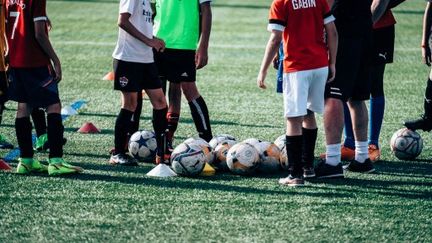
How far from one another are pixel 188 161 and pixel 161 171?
0.29 metres

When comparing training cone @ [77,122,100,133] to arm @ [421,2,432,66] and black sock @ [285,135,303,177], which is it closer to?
black sock @ [285,135,303,177]

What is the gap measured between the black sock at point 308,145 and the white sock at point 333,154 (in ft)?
0.59

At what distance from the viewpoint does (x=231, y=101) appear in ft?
47.0

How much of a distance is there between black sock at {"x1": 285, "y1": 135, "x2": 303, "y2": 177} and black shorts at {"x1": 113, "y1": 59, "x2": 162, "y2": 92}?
1.63 m

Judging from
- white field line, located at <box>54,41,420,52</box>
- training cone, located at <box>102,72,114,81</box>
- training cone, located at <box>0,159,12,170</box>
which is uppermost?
training cone, located at <box>0,159,12,170</box>

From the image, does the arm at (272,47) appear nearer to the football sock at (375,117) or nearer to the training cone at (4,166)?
the football sock at (375,117)

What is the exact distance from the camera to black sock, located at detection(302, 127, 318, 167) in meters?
9.32

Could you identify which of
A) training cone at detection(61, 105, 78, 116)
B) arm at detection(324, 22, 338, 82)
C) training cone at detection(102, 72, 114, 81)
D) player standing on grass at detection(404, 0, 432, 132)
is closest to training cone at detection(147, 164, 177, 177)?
arm at detection(324, 22, 338, 82)

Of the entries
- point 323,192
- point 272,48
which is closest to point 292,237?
point 323,192

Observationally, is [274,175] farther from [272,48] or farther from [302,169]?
[272,48]

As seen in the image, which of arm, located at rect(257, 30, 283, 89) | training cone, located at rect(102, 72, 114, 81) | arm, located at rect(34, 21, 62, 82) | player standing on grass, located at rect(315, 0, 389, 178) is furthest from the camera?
training cone, located at rect(102, 72, 114, 81)

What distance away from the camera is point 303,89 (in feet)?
29.3

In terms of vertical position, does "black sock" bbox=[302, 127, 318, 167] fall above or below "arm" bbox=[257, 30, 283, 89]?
below

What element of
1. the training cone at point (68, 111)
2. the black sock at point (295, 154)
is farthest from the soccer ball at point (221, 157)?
the training cone at point (68, 111)
